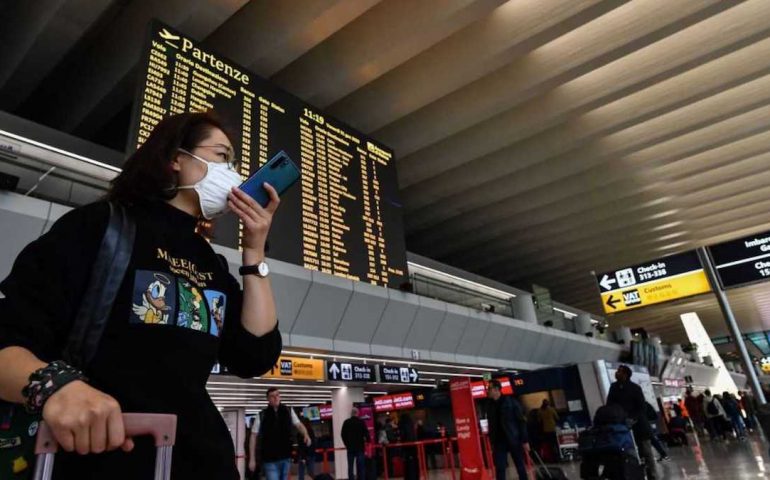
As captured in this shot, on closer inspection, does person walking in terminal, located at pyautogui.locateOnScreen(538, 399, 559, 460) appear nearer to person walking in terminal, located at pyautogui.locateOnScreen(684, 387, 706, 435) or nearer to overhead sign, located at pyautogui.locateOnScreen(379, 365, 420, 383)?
overhead sign, located at pyautogui.locateOnScreen(379, 365, 420, 383)

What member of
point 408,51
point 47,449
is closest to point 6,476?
point 47,449

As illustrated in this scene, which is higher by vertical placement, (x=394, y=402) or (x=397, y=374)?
(x=397, y=374)

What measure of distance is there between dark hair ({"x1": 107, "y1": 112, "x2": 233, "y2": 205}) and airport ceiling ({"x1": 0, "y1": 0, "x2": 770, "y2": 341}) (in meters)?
7.02

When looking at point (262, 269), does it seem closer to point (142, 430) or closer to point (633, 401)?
point (142, 430)

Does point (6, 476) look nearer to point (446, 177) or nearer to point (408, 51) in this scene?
point (408, 51)

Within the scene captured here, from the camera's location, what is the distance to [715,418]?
1631cm

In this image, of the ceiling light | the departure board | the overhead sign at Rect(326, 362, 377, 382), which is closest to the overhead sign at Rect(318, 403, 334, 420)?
the overhead sign at Rect(326, 362, 377, 382)

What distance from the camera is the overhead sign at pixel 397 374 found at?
12203mm

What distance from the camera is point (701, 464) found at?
8.47m

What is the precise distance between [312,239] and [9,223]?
3.93m

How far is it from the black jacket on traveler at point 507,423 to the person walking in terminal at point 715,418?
470 inches

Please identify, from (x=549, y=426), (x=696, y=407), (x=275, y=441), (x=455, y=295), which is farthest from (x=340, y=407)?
(x=696, y=407)

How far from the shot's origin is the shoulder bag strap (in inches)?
38.3

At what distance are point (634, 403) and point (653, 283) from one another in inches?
193
